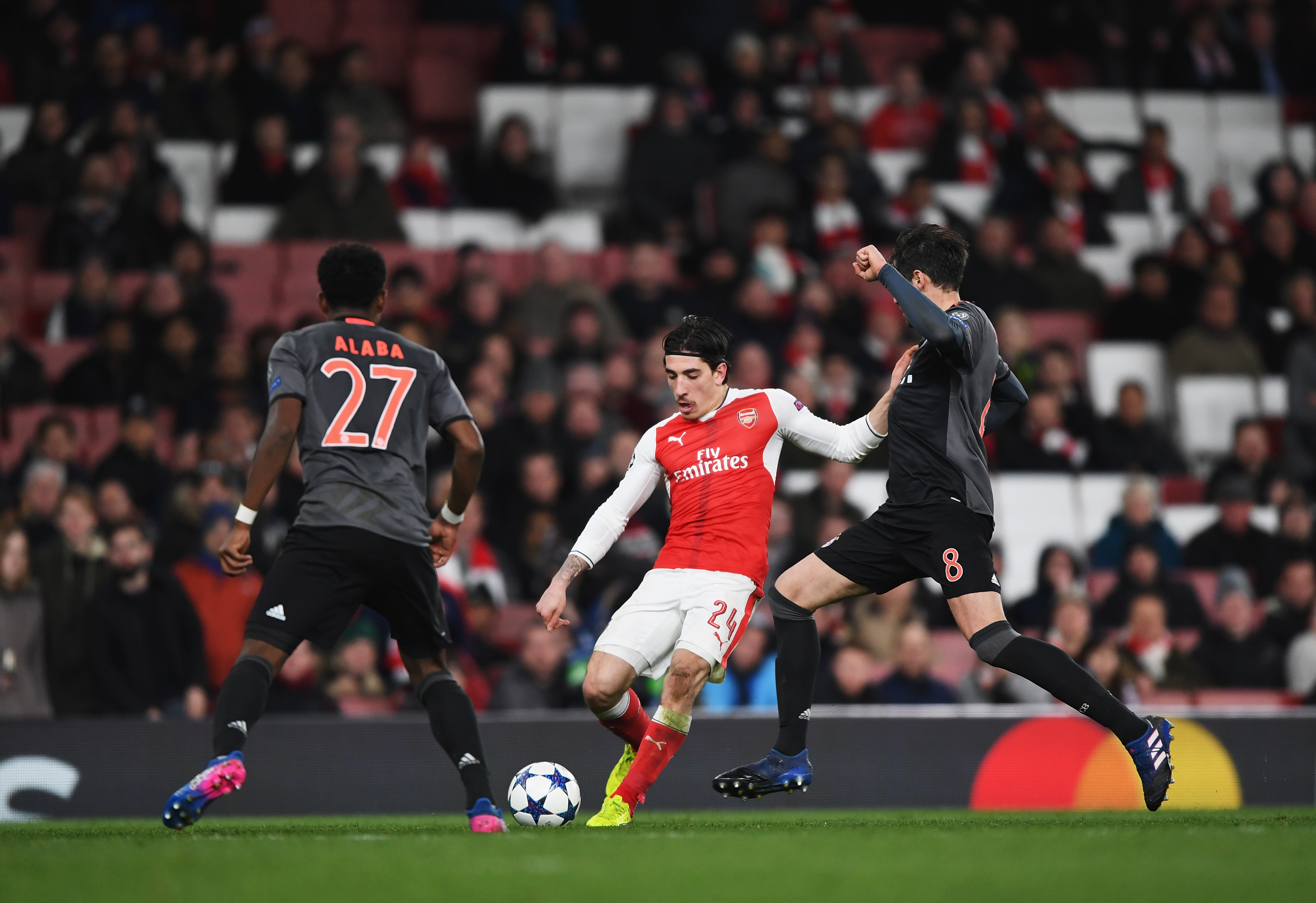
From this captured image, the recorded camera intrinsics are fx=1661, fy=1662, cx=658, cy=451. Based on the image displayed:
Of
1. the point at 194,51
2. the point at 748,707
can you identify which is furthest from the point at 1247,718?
the point at 194,51

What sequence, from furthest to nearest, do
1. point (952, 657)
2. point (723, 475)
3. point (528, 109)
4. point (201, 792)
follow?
point (528, 109) → point (952, 657) → point (723, 475) → point (201, 792)

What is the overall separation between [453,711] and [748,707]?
14.4 feet

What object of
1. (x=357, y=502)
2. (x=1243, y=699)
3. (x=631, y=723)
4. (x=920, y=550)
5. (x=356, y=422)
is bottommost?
(x=1243, y=699)

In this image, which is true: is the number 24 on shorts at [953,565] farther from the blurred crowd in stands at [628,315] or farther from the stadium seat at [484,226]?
the stadium seat at [484,226]

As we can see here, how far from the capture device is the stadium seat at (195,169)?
48.3 ft

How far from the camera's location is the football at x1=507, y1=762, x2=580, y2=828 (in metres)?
6.83

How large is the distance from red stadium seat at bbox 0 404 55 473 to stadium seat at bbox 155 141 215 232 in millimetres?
3008

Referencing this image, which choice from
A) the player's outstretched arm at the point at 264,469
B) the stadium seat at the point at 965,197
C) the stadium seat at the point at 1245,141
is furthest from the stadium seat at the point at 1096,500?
the player's outstretched arm at the point at 264,469

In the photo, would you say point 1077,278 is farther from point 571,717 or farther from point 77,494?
point 77,494

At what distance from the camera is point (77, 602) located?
1018 centimetres

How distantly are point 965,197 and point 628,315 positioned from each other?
392 cm

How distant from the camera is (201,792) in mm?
5762

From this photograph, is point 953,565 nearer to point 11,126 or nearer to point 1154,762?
point 1154,762

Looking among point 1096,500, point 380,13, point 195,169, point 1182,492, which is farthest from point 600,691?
point 380,13
